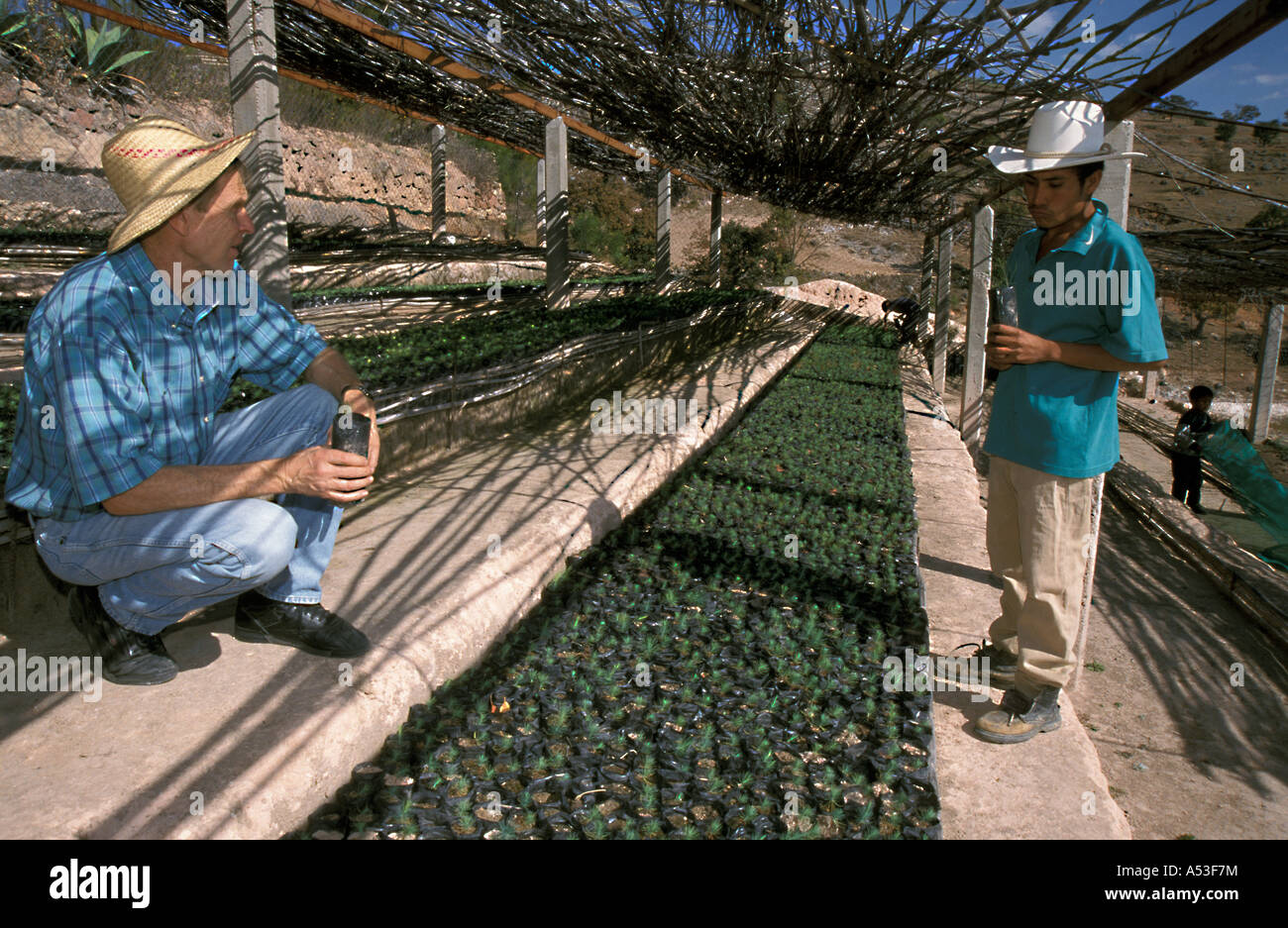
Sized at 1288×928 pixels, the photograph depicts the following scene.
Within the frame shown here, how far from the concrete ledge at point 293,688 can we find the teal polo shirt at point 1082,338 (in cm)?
204

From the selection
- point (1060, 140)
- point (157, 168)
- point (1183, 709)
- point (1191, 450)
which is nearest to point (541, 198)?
point (1191, 450)

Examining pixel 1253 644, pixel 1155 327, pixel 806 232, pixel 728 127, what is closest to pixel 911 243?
pixel 806 232

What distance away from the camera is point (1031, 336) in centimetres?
275

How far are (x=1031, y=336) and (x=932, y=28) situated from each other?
2743 millimetres

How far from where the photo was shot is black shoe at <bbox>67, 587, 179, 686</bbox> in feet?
7.91

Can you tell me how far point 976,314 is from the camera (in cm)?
784

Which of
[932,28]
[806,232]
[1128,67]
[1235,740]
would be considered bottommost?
[1235,740]

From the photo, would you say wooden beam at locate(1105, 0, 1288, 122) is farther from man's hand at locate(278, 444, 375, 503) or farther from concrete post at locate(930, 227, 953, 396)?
concrete post at locate(930, 227, 953, 396)

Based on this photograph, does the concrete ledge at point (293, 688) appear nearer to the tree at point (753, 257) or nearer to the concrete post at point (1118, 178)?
the concrete post at point (1118, 178)

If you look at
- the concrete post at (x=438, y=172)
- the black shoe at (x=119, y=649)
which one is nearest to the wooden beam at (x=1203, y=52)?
the black shoe at (x=119, y=649)

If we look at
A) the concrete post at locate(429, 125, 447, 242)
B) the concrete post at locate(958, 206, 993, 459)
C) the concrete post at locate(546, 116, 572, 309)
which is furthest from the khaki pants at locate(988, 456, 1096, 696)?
the concrete post at locate(429, 125, 447, 242)

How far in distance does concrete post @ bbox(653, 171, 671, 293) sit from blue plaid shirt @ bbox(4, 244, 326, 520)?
1295cm
